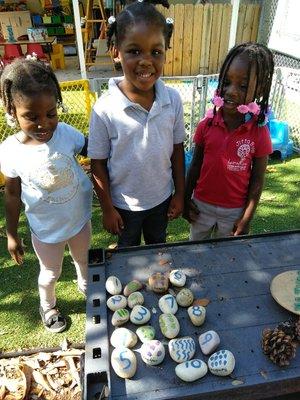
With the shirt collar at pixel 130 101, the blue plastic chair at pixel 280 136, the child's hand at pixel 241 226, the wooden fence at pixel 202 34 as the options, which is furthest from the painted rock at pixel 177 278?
the wooden fence at pixel 202 34

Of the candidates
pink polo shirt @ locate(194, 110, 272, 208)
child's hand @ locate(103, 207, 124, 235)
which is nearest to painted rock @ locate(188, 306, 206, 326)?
child's hand @ locate(103, 207, 124, 235)

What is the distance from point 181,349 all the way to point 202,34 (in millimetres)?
7792

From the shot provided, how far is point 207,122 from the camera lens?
188 cm

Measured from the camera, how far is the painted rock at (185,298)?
132 cm

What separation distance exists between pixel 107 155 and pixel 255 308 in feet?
3.26

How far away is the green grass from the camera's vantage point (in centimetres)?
222

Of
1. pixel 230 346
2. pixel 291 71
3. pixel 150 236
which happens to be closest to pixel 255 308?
pixel 230 346

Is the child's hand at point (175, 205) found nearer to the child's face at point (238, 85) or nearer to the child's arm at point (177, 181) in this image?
the child's arm at point (177, 181)

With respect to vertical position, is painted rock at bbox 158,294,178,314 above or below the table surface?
above

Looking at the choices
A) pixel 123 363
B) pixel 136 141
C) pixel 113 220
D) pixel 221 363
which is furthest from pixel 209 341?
pixel 136 141

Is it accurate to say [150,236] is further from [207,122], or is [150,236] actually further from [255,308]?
[255,308]

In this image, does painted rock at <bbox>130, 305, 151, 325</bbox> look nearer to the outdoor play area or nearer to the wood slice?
the outdoor play area

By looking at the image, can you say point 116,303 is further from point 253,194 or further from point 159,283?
point 253,194

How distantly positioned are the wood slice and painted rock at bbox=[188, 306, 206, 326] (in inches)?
11.8
